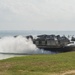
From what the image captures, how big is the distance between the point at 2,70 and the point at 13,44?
42236 mm

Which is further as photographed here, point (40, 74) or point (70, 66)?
point (70, 66)

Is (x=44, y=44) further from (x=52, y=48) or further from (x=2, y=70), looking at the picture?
(x=2, y=70)

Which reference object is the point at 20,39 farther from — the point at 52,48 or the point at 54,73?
the point at 54,73

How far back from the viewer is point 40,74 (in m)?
18.1

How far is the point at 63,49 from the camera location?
5397 cm

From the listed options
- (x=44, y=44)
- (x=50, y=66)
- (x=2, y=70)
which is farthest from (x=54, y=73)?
(x=44, y=44)

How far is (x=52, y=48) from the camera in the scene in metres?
55.8

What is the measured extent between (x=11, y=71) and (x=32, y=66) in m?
2.31

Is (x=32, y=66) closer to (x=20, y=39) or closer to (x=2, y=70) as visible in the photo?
(x=2, y=70)

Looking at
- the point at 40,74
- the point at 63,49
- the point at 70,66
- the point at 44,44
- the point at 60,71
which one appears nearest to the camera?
the point at 40,74

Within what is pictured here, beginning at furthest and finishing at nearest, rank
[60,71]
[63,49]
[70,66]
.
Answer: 1. [63,49]
2. [70,66]
3. [60,71]

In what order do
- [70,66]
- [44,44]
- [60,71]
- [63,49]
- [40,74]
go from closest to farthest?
[40,74]
[60,71]
[70,66]
[63,49]
[44,44]

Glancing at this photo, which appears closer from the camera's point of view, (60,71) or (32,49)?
(60,71)

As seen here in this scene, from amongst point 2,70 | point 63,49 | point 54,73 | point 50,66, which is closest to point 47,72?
point 54,73
